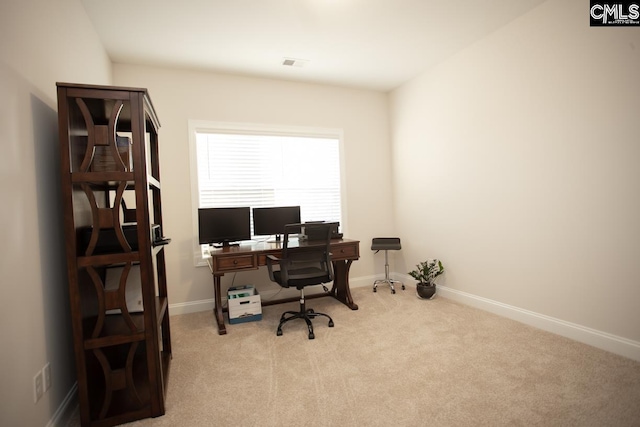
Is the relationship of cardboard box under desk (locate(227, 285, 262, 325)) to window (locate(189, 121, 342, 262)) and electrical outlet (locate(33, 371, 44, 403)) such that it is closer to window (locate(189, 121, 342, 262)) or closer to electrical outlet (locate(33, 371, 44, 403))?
window (locate(189, 121, 342, 262))

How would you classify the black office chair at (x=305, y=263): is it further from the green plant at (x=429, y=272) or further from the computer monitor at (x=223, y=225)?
the green plant at (x=429, y=272)

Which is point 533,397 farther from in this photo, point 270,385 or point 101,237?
point 101,237

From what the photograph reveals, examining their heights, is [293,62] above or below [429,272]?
above

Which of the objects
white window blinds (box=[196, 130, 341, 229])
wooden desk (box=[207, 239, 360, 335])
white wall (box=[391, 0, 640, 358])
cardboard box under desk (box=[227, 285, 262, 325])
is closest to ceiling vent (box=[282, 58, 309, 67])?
white window blinds (box=[196, 130, 341, 229])

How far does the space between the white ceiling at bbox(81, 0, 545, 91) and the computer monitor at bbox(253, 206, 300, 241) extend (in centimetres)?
172

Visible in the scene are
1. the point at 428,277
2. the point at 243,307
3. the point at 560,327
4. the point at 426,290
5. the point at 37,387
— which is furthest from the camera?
the point at 428,277

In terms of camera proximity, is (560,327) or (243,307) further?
(243,307)

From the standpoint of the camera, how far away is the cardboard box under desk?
314cm

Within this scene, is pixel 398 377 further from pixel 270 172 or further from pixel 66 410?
pixel 270 172

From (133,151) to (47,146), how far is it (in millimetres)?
539

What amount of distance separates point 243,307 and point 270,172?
1727mm

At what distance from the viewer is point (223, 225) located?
3373mm

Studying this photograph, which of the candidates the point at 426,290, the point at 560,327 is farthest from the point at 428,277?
the point at 560,327

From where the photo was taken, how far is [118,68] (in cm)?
331
